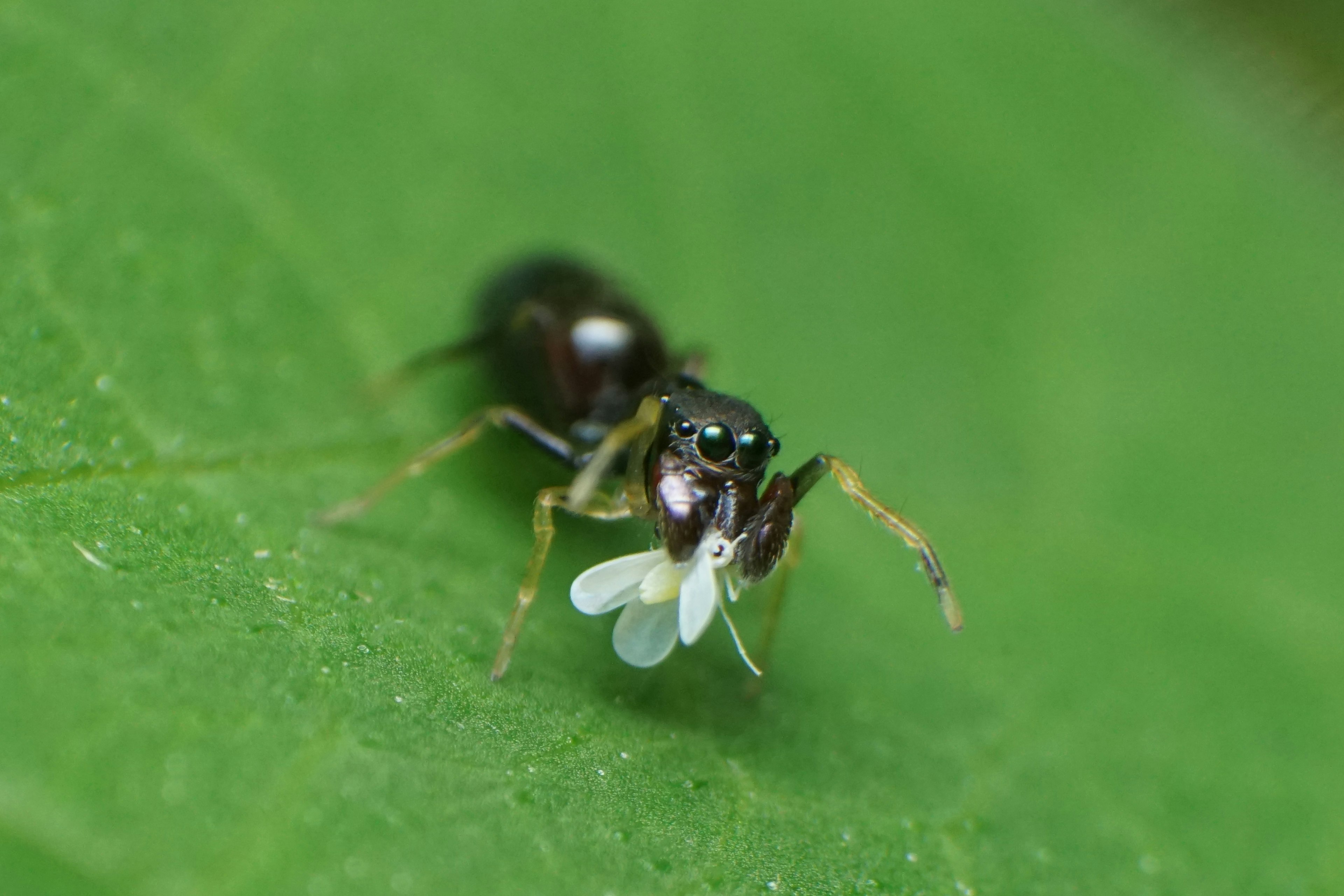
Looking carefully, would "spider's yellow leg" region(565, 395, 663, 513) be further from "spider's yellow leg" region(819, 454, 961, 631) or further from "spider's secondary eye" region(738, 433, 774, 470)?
"spider's yellow leg" region(819, 454, 961, 631)

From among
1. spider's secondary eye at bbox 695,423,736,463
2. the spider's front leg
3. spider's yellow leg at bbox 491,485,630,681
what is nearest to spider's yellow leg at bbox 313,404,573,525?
spider's yellow leg at bbox 491,485,630,681

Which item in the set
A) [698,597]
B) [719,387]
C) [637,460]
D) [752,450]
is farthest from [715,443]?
[719,387]

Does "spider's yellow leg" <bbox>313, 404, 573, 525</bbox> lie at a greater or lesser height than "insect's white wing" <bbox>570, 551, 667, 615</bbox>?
lesser

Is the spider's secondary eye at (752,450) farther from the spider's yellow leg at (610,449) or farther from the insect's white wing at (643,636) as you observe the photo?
the insect's white wing at (643,636)

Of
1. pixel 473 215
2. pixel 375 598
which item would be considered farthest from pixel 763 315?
Answer: pixel 375 598

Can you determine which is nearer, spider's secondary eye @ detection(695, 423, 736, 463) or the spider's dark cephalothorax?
the spider's dark cephalothorax

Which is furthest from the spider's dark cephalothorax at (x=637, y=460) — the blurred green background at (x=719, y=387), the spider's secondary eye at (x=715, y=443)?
the blurred green background at (x=719, y=387)
